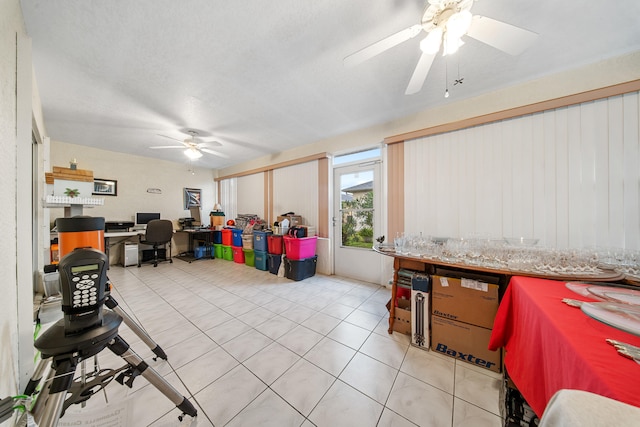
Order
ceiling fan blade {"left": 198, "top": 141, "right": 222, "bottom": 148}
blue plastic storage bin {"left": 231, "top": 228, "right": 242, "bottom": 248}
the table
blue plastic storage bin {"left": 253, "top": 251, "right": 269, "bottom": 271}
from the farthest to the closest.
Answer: blue plastic storage bin {"left": 231, "top": 228, "right": 242, "bottom": 248}
blue plastic storage bin {"left": 253, "top": 251, "right": 269, "bottom": 271}
ceiling fan blade {"left": 198, "top": 141, "right": 222, "bottom": 148}
the table

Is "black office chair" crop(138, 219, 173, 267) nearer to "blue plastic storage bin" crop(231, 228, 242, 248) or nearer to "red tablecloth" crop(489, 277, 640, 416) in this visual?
"blue plastic storage bin" crop(231, 228, 242, 248)

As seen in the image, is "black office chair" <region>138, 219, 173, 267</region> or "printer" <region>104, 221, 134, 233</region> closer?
"printer" <region>104, 221, 134, 233</region>

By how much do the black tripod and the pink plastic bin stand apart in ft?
9.17

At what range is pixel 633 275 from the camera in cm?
139

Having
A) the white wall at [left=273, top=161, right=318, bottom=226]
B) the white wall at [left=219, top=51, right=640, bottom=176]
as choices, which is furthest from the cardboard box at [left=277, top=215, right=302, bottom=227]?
the white wall at [left=219, top=51, right=640, bottom=176]

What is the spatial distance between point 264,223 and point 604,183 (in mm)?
4934

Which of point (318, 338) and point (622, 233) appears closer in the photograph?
point (622, 233)

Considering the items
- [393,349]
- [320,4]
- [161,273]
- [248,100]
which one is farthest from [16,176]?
[161,273]

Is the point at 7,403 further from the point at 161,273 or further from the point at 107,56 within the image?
the point at 161,273

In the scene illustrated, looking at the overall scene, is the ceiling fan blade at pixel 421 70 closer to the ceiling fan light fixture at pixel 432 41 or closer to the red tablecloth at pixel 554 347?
the ceiling fan light fixture at pixel 432 41

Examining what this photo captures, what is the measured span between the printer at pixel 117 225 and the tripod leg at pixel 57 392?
5141mm

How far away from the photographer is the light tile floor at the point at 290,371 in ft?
4.05

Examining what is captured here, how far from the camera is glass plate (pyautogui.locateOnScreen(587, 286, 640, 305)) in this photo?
956 millimetres

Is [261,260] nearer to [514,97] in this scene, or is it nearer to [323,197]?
[323,197]
